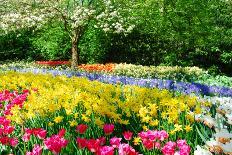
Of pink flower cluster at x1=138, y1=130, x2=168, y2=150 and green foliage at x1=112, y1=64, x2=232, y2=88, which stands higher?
pink flower cluster at x1=138, y1=130, x2=168, y2=150

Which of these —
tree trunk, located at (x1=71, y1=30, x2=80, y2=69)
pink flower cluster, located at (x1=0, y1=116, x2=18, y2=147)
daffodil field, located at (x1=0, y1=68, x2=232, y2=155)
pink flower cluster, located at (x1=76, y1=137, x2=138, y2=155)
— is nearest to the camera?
pink flower cluster, located at (x1=76, y1=137, x2=138, y2=155)

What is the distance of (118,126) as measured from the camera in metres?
4.64

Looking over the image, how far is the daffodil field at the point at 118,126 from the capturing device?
128 inches

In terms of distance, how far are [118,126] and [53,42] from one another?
777 inches

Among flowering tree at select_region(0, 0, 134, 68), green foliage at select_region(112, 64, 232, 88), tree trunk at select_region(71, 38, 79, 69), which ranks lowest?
green foliage at select_region(112, 64, 232, 88)

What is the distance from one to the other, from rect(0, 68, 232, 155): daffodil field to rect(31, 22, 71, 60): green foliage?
17787 millimetres

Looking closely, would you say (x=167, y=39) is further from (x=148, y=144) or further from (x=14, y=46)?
(x=148, y=144)

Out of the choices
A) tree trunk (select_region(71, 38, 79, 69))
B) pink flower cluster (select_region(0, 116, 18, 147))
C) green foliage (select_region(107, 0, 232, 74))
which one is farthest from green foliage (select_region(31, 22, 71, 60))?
pink flower cluster (select_region(0, 116, 18, 147))

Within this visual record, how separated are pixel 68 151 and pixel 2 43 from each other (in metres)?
24.4

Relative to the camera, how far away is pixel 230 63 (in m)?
20.1

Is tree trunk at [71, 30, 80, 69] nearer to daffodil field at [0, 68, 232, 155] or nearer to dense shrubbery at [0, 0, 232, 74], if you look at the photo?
dense shrubbery at [0, 0, 232, 74]

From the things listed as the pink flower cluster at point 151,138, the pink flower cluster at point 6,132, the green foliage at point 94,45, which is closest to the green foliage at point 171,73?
the green foliage at point 94,45

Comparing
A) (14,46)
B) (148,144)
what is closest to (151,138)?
(148,144)

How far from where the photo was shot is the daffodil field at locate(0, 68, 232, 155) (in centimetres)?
325
